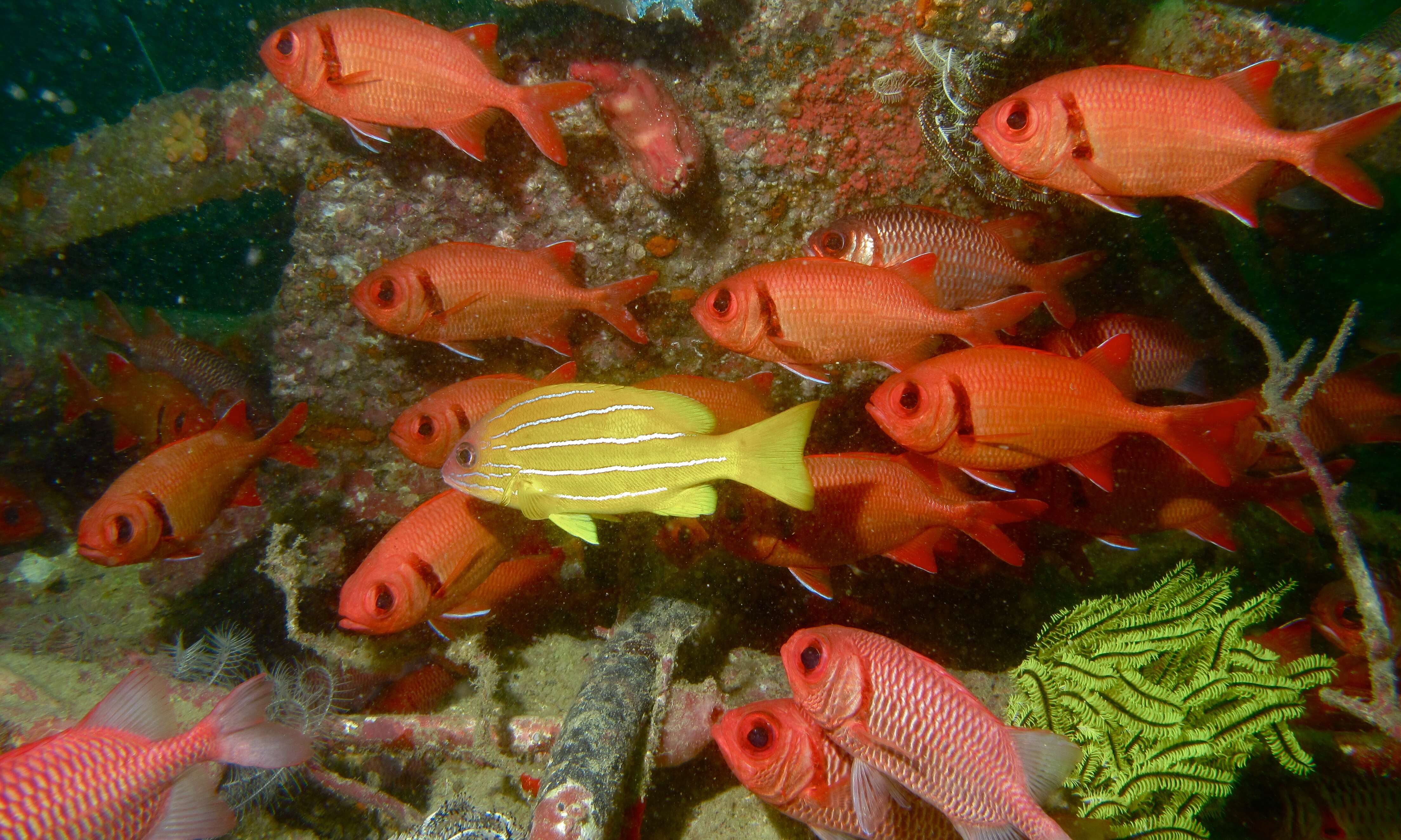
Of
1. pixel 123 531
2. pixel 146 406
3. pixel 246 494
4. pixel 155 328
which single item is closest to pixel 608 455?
pixel 246 494

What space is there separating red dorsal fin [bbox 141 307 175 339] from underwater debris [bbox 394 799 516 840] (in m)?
6.13

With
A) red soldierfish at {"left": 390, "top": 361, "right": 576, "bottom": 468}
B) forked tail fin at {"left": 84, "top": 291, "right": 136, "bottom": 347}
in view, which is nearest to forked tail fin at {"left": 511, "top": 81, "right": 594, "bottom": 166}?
red soldierfish at {"left": 390, "top": 361, "right": 576, "bottom": 468}

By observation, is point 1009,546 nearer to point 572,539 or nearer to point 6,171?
point 572,539

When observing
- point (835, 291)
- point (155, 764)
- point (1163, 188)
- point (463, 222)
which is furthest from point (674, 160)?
point (155, 764)

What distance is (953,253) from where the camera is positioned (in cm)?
318

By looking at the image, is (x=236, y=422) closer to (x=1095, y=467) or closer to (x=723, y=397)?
(x=723, y=397)

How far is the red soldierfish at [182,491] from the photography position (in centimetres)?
357

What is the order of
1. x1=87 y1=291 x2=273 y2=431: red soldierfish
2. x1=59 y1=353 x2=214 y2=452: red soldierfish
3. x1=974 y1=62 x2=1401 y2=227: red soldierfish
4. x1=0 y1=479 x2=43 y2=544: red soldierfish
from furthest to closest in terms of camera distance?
x1=0 y1=479 x2=43 y2=544: red soldierfish
x1=87 y1=291 x2=273 y2=431: red soldierfish
x1=59 y1=353 x2=214 y2=452: red soldierfish
x1=974 y1=62 x2=1401 y2=227: red soldierfish

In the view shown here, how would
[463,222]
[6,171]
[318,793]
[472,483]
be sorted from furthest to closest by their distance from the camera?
[6,171] < [463,222] < [318,793] < [472,483]

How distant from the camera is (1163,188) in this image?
253 cm

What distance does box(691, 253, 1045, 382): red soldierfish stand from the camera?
9.45 feet

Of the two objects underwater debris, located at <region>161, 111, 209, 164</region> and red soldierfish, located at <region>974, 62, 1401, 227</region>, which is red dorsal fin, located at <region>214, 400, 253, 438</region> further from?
red soldierfish, located at <region>974, 62, 1401, 227</region>

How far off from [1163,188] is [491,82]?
3.26 m

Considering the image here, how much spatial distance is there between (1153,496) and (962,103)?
8.40 feet
